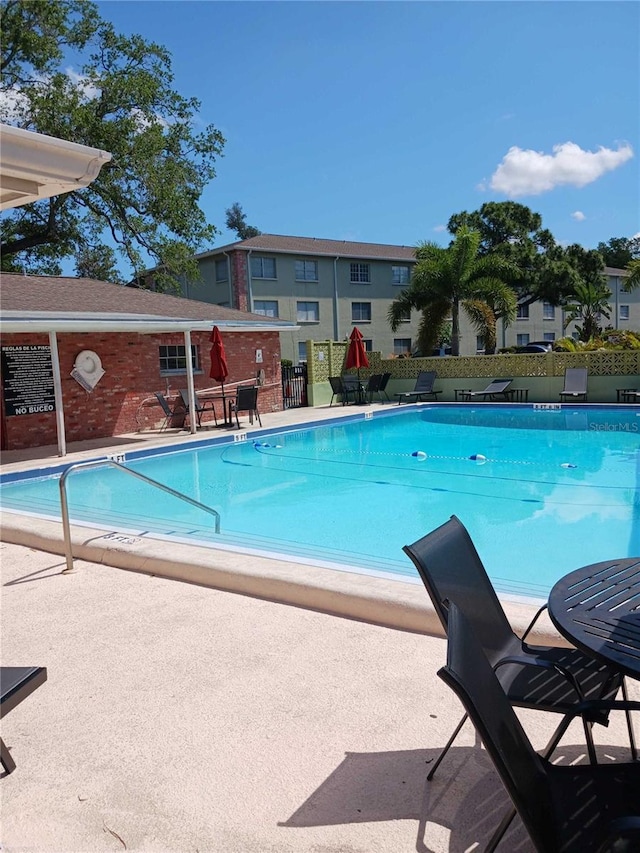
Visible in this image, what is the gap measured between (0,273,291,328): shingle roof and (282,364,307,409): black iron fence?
244 centimetres

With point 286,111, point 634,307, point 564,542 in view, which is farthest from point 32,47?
point 634,307

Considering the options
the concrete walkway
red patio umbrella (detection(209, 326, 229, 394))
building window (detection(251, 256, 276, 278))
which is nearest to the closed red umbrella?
red patio umbrella (detection(209, 326, 229, 394))

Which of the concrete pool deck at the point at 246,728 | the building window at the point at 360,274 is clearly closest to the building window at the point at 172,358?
the concrete pool deck at the point at 246,728

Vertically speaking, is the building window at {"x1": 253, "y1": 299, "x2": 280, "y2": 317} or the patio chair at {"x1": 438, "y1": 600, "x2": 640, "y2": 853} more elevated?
the building window at {"x1": 253, "y1": 299, "x2": 280, "y2": 317}

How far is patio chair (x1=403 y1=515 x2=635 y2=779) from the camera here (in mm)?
2391

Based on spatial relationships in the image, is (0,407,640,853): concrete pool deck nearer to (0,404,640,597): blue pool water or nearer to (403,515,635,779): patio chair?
(403,515,635,779): patio chair

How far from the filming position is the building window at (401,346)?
124 feet

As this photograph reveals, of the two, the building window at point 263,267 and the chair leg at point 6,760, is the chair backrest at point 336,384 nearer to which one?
the building window at point 263,267

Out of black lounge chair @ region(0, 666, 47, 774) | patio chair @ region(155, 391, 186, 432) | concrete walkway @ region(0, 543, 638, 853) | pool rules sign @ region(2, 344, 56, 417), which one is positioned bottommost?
concrete walkway @ region(0, 543, 638, 853)

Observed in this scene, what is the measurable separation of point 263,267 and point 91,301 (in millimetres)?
19065

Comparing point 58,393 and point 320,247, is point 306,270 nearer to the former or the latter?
point 320,247

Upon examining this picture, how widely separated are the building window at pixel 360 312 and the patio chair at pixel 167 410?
21.0 m

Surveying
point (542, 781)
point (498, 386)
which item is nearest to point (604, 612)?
point (542, 781)

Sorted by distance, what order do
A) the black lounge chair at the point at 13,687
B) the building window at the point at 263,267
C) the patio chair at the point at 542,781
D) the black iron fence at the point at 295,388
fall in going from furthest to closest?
the building window at the point at 263,267 < the black iron fence at the point at 295,388 < the black lounge chair at the point at 13,687 < the patio chair at the point at 542,781
